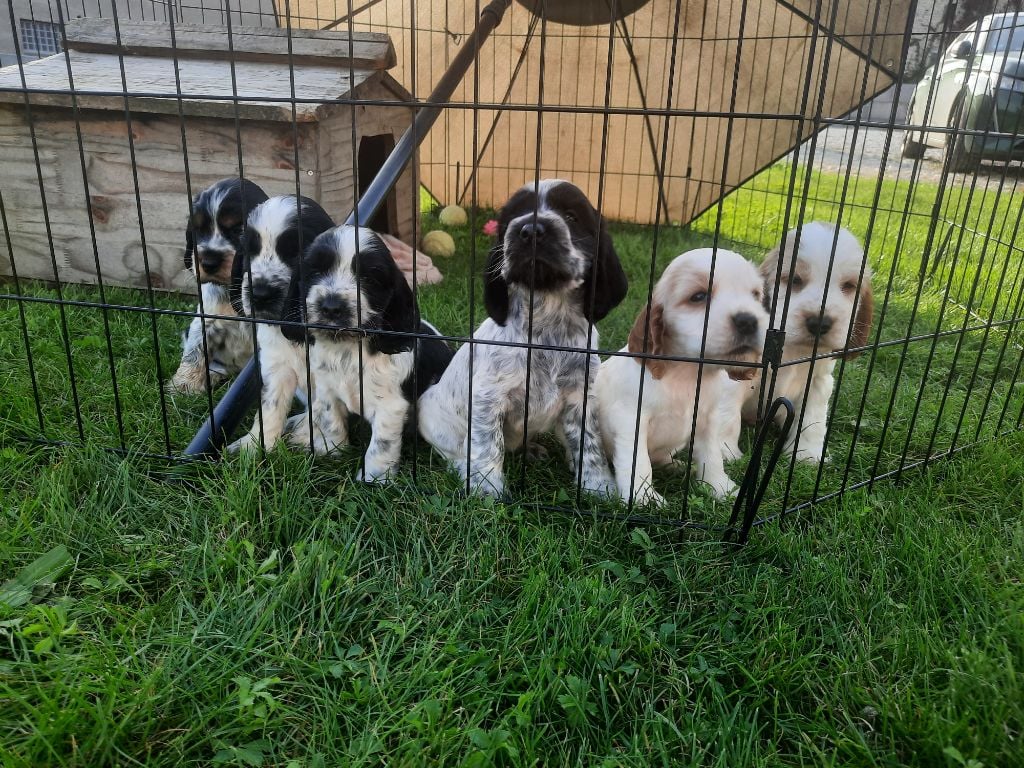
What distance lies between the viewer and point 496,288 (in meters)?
2.82

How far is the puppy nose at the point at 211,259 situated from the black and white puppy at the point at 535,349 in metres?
1.09

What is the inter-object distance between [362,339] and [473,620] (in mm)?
1086

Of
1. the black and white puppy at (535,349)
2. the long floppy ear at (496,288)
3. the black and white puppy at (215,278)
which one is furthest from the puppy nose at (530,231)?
the black and white puppy at (215,278)

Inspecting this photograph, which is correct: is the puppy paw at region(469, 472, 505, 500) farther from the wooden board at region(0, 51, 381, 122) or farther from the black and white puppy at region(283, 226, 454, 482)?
the wooden board at region(0, 51, 381, 122)

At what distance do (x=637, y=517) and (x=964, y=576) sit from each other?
0.95m

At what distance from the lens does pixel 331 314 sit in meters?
2.76

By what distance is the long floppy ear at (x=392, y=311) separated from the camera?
2820mm

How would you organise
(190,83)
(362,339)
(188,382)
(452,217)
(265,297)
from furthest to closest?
(452,217)
(190,83)
(188,382)
(265,297)
(362,339)

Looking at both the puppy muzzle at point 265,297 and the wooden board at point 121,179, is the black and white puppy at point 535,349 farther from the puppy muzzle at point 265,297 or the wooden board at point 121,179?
the wooden board at point 121,179

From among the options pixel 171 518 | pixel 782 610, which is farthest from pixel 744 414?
pixel 171 518

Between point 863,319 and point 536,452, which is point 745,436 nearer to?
point 863,319

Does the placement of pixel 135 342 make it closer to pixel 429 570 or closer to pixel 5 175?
pixel 5 175

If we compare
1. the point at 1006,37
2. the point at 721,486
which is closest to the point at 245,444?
the point at 721,486

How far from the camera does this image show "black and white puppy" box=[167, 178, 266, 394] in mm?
3275
